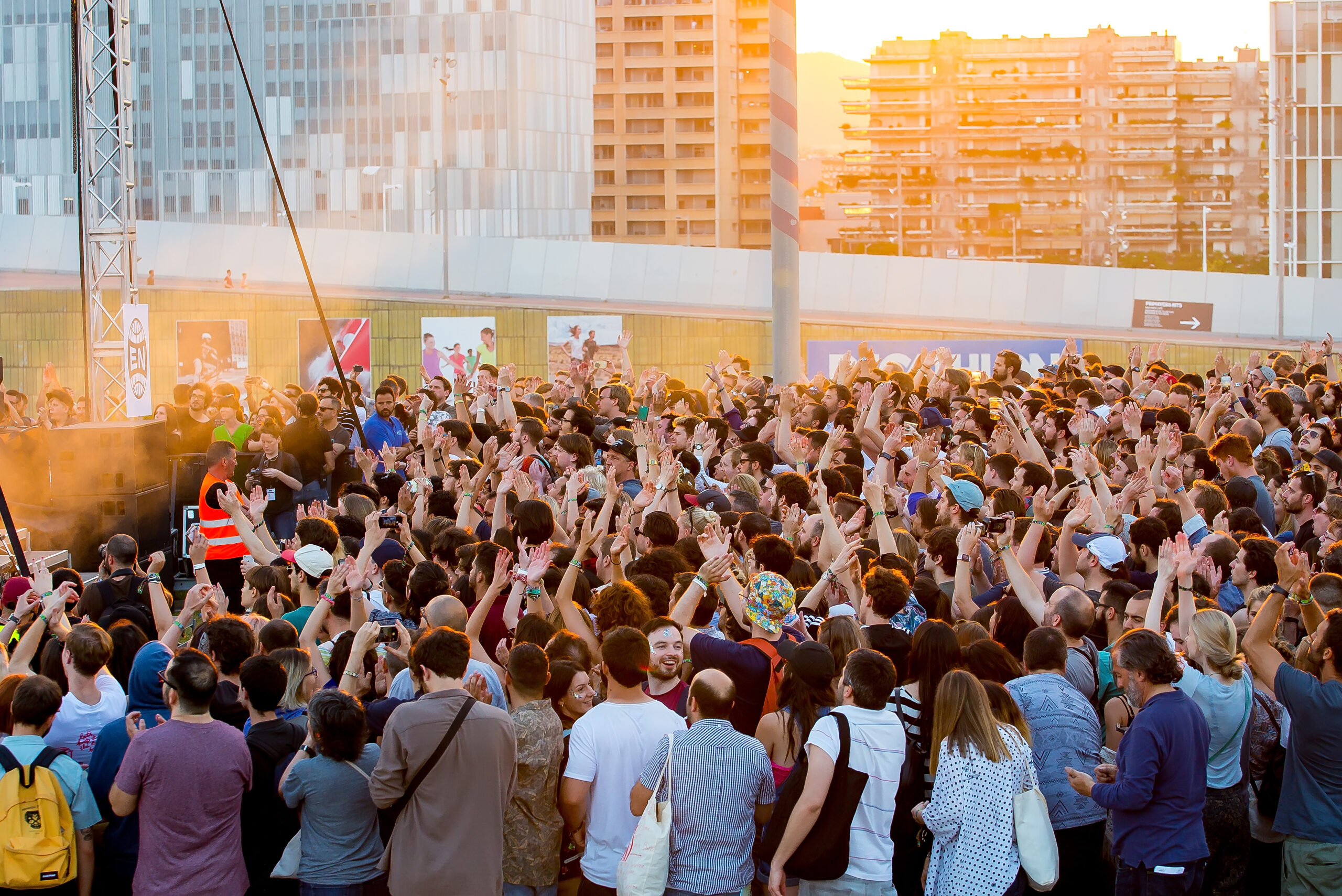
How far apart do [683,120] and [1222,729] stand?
106m

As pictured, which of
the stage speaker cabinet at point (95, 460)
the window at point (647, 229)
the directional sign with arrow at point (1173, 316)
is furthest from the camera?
the window at point (647, 229)

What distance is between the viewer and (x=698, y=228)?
108 m

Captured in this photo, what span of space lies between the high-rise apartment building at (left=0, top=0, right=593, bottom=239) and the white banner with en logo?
3531 inches

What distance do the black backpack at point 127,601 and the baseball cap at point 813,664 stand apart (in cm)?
383

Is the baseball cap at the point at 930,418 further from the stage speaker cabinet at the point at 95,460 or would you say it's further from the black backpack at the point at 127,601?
the stage speaker cabinet at the point at 95,460

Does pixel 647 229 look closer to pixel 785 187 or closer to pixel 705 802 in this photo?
pixel 785 187

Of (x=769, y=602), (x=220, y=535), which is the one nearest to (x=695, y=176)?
(x=220, y=535)

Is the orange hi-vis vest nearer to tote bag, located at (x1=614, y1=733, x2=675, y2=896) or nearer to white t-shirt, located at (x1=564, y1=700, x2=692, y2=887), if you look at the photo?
white t-shirt, located at (x1=564, y1=700, x2=692, y2=887)

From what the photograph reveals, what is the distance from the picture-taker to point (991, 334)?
2369cm

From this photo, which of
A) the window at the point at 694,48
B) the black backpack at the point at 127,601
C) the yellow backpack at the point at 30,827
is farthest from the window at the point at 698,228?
the yellow backpack at the point at 30,827

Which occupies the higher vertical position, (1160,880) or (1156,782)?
(1156,782)

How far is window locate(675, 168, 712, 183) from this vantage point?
10756 centimetres

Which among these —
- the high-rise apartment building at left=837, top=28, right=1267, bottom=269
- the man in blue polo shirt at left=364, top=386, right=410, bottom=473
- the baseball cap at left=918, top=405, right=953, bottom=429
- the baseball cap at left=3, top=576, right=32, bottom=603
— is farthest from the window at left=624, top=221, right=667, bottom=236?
the baseball cap at left=3, top=576, right=32, bottom=603

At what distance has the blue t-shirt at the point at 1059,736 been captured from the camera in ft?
16.3
